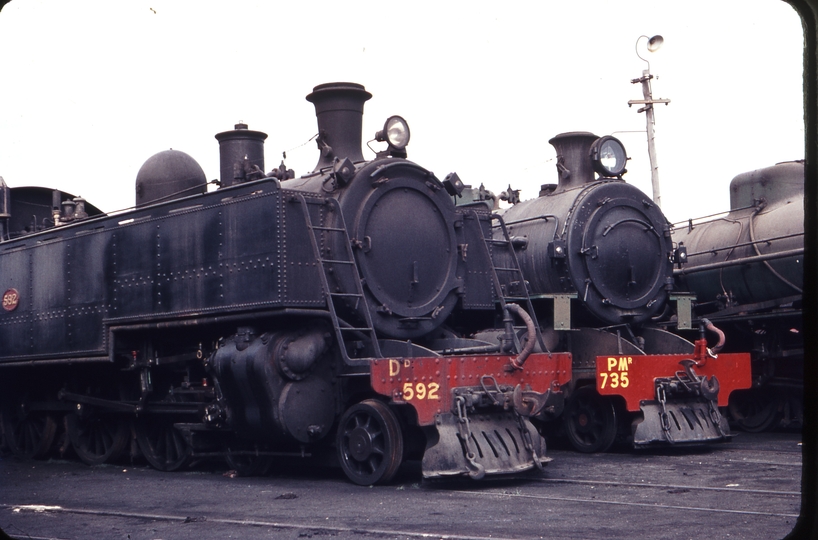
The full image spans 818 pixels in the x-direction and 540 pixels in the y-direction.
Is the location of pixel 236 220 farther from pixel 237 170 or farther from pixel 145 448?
pixel 145 448

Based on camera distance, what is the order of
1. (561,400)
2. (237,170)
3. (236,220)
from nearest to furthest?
(236,220), (237,170), (561,400)

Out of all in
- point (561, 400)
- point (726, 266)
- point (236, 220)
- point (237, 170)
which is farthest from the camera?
point (726, 266)

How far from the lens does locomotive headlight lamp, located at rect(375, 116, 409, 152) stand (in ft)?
29.7

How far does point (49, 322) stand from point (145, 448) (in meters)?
2.12

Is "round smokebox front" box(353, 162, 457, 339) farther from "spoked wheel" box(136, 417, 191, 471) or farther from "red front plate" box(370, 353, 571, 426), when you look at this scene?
"spoked wheel" box(136, 417, 191, 471)

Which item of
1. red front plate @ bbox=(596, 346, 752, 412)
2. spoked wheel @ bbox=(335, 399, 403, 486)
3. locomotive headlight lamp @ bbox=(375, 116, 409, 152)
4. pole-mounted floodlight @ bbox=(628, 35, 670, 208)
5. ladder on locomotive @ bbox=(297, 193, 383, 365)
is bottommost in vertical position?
spoked wheel @ bbox=(335, 399, 403, 486)

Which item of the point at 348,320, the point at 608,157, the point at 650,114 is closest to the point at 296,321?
the point at 348,320

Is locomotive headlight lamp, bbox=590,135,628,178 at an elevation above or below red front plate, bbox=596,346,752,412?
above

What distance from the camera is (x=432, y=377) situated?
7719 mm

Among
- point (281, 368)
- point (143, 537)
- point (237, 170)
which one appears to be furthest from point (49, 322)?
point (143, 537)

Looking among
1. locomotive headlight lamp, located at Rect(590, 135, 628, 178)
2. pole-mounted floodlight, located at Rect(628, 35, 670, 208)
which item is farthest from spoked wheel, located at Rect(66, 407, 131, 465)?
pole-mounted floodlight, located at Rect(628, 35, 670, 208)

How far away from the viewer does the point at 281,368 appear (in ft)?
26.0

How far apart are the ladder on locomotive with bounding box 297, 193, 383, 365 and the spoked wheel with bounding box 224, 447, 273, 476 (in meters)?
1.43

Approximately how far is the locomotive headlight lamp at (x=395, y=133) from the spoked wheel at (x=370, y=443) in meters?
2.64
